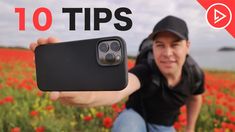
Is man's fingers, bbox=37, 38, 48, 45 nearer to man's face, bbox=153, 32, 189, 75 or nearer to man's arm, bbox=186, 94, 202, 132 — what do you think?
man's face, bbox=153, 32, 189, 75

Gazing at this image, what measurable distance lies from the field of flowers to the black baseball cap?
0.24 meters

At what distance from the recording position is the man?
4.78 feet

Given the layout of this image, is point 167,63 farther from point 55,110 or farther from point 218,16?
point 55,110

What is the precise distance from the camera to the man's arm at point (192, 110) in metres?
1.72

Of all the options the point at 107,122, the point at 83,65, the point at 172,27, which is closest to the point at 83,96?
the point at 83,65

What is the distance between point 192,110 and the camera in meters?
1.73

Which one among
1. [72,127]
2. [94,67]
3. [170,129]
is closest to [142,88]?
[170,129]

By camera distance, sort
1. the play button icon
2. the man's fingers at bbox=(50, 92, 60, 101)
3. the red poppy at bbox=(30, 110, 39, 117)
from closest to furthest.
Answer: the man's fingers at bbox=(50, 92, 60, 101)
the play button icon
the red poppy at bbox=(30, 110, 39, 117)

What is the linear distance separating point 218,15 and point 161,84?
0.26m

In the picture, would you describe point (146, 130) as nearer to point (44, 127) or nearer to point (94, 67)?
point (44, 127)

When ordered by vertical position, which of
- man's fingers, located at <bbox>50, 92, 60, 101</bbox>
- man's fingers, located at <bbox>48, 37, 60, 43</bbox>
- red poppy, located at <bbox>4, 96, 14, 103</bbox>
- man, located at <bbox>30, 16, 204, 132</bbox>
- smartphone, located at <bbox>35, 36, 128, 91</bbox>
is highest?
man's fingers, located at <bbox>48, 37, 60, 43</bbox>

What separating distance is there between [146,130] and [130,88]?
239 mm

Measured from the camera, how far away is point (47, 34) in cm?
140

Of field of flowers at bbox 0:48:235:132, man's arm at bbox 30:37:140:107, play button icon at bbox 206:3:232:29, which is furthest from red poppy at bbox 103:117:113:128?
play button icon at bbox 206:3:232:29
